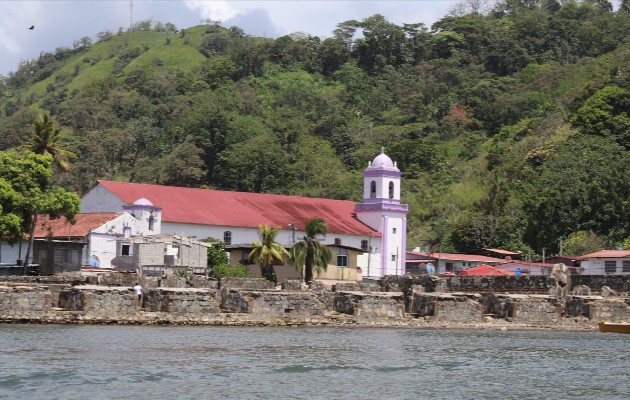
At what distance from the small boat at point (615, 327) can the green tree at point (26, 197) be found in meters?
23.8

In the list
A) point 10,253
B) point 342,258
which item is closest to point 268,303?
point 10,253

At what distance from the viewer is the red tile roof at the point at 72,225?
206ft

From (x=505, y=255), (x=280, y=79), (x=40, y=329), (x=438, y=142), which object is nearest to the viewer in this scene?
(x=40, y=329)

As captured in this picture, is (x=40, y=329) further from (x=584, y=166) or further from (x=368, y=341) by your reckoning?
(x=584, y=166)

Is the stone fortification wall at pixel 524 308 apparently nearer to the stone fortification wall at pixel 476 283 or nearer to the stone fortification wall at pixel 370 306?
the stone fortification wall at pixel 370 306

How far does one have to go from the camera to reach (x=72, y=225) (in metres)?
62.6

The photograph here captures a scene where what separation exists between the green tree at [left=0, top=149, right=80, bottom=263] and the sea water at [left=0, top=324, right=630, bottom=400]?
14.7 m

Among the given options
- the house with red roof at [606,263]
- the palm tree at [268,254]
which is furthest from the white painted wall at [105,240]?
the house with red roof at [606,263]

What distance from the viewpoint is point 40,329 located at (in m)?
37.2

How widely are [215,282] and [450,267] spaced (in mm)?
26657

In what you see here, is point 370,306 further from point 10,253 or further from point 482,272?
point 10,253

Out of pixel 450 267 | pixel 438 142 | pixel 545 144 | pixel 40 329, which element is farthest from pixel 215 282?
pixel 438 142

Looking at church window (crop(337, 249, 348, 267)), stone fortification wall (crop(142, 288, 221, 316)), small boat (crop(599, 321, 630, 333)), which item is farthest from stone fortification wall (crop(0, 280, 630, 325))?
church window (crop(337, 249, 348, 267))

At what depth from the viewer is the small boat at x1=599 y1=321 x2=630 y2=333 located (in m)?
45.2
